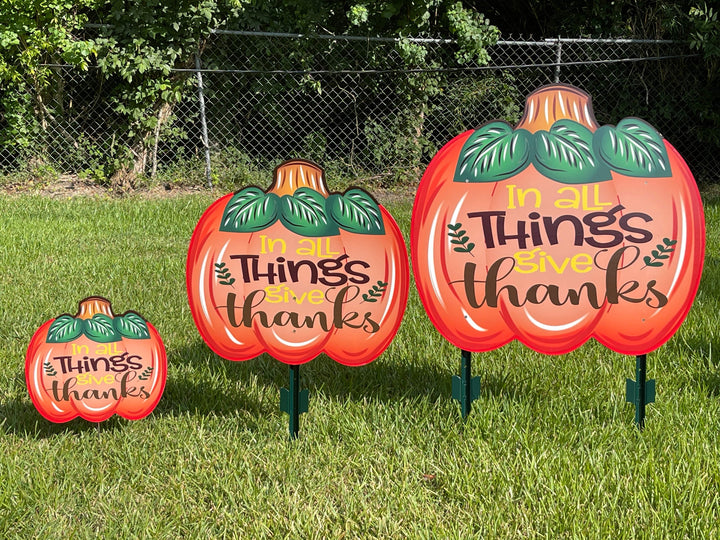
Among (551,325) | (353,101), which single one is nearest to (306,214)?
(551,325)

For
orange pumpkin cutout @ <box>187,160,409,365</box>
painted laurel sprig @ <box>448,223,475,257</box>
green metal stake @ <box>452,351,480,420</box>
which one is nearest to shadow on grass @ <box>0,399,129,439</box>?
orange pumpkin cutout @ <box>187,160,409,365</box>

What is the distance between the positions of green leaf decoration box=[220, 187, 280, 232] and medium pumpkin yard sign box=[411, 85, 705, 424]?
0.47 metres

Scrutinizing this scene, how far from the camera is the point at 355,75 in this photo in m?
8.43

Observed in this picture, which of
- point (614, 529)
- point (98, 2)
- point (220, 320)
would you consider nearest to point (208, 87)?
point (98, 2)

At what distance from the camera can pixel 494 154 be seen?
A: 226 cm

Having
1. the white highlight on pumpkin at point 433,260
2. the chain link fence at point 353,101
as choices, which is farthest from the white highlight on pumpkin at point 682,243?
the chain link fence at point 353,101

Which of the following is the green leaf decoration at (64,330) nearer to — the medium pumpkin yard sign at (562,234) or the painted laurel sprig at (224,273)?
the painted laurel sprig at (224,273)

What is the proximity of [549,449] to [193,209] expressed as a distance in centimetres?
487

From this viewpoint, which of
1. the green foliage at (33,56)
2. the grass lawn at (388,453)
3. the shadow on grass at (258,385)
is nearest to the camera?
the grass lawn at (388,453)

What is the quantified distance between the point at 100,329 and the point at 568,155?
1530 millimetres

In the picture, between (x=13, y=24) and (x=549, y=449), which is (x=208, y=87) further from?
(x=549, y=449)

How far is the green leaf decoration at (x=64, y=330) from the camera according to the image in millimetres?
2289

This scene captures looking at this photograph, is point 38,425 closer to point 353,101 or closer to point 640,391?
point 640,391

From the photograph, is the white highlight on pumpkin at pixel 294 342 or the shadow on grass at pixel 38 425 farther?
the shadow on grass at pixel 38 425
